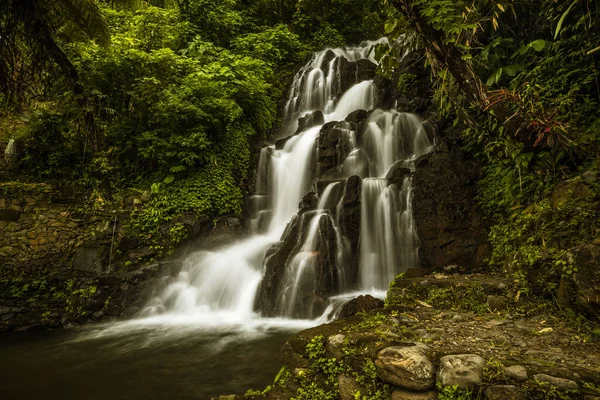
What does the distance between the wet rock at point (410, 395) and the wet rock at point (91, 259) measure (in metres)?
7.40

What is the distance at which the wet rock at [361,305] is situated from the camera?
4609 millimetres

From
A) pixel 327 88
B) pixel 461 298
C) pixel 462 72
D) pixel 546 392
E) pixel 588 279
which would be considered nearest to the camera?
pixel 546 392

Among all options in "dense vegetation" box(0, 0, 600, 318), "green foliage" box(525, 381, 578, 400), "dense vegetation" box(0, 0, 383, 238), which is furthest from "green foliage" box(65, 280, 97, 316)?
"green foliage" box(525, 381, 578, 400)

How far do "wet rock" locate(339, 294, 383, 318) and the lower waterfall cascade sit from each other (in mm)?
689

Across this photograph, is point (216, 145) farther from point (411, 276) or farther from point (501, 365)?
point (501, 365)

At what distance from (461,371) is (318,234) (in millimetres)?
4698

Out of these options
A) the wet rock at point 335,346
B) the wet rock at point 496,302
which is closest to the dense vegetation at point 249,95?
the wet rock at point 496,302

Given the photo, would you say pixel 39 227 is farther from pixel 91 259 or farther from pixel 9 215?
pixel 91 259

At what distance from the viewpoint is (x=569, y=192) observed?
4.24 meters

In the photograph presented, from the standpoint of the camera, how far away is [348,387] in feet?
9.26

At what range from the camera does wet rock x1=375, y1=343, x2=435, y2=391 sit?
252cm

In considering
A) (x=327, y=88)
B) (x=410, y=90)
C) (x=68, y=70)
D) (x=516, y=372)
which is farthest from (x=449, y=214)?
(x=327, y=88)

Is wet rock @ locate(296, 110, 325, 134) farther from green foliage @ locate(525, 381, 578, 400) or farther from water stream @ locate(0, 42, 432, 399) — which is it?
green foliage @ locate(525, 381, 578, 400)

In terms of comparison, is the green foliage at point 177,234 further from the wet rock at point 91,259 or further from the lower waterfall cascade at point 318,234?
the wet rock at point 91,259
